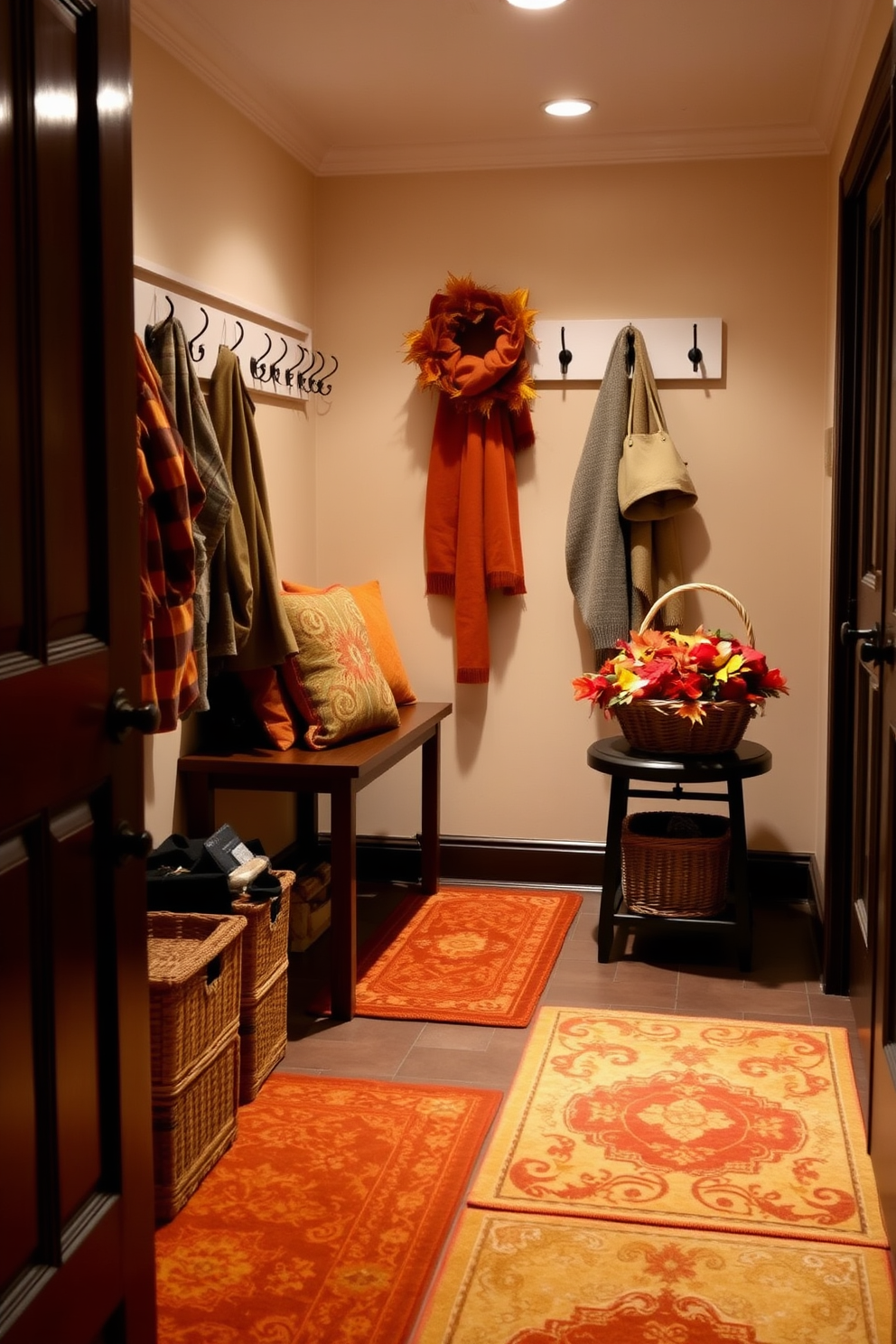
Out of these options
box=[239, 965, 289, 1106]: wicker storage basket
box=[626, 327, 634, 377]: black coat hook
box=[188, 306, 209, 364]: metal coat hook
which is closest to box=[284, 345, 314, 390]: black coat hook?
box=[188, 306, 209, 364]: metal coat hook

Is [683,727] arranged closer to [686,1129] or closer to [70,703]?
[686,1129]

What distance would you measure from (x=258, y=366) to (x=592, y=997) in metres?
2.02

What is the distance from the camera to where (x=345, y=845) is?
3.29 meters

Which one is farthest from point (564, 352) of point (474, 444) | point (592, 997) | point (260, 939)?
point (260, 939)

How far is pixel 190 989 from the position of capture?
8.01 ft

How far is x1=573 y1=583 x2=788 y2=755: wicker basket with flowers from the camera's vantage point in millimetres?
3541

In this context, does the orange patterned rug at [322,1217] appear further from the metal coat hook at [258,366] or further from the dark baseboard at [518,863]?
the metal coat hook at [258,366]

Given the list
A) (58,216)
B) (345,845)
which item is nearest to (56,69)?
(58,216)

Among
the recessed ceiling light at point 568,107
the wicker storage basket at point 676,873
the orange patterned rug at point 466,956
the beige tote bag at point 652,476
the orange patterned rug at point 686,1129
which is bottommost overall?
the orange patterned rug at point 686,1129

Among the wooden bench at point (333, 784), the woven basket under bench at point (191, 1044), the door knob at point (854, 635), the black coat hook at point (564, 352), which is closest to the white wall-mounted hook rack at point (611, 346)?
the black coat hook at point (564, 352)

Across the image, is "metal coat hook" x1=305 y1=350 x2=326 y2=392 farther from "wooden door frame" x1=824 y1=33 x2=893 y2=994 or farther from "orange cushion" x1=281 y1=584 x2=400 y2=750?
"wooden door frame" x1=824 y1=33 x2=893 y2=994

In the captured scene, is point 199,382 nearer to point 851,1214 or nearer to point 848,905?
point 848,905

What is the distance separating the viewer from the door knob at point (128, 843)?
163 cm

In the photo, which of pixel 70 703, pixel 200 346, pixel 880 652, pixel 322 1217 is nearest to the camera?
pixel 70 703
